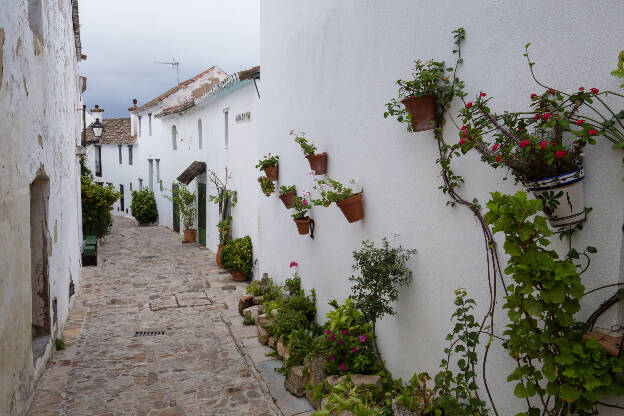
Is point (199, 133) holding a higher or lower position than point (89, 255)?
higher

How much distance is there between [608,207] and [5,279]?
432 cm

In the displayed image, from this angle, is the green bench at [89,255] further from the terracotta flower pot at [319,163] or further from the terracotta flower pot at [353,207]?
the terracotta flower pot at [353,207]

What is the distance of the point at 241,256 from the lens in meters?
11.6

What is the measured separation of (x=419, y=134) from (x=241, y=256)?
8.01 metres

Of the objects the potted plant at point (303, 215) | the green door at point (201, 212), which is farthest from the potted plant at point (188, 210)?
the potted plant at point (303, 215)

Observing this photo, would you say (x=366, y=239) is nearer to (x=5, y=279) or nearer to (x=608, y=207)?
(x=608, y=207)

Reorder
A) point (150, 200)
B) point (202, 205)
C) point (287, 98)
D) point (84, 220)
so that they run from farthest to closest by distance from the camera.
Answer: point (150, 200)
point (202, 205)
point (84, 220)
point (287, 98)

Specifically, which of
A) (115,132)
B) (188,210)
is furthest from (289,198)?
(115,132)

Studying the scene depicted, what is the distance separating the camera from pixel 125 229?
22734 millimetres

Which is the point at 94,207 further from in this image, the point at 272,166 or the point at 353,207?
the point at 353,207

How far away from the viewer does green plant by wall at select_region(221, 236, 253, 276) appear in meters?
11.5

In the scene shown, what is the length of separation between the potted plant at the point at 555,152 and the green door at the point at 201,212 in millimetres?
15019

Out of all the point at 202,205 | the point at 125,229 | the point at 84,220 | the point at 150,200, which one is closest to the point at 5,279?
the point at 84,220

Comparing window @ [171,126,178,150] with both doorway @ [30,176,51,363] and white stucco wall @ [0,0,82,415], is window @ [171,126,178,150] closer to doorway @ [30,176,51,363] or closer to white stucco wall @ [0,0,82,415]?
white stucco wall @ [0,0,82,415]
